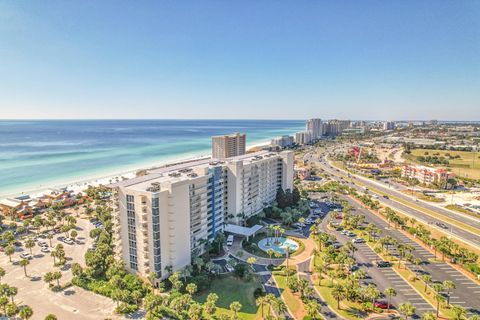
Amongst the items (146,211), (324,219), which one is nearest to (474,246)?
(324,219)

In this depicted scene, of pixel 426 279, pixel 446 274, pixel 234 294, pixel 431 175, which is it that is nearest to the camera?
pixel 234 294

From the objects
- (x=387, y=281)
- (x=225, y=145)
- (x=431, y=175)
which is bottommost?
(x=387, y=281)

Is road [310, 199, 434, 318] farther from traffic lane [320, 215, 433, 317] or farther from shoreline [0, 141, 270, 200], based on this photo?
shoreline [0, 141, 270, 200]

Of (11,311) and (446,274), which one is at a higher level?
(11,311)

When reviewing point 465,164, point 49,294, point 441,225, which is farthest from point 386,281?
point 465,164

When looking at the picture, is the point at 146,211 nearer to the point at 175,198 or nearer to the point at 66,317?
the point at 175,198

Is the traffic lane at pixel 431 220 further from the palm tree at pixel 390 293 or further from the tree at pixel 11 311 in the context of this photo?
the tree at pixel 11 311

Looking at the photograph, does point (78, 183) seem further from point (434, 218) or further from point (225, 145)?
point (434, 218)

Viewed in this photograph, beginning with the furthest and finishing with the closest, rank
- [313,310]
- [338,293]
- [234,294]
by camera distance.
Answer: [234,294] → [338,293] → [313,310]

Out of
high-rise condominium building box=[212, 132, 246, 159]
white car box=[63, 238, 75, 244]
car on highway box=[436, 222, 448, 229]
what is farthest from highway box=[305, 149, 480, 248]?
white car box=[63, 238, 75, 244]
